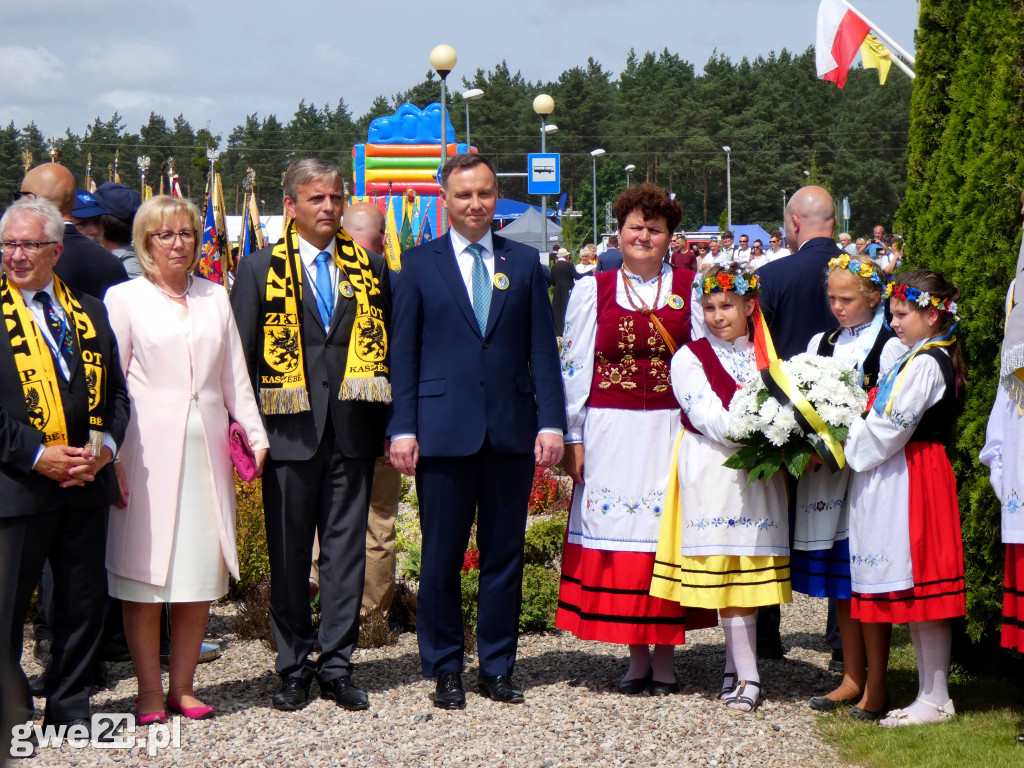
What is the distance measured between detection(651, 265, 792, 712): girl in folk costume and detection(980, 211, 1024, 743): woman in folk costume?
90 cm

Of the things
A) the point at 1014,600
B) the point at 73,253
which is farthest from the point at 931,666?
the point at 73,253

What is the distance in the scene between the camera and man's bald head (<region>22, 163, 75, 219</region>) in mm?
5703

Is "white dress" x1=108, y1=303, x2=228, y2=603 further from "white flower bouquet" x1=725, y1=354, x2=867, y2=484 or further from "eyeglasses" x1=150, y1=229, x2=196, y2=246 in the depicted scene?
"white flower bouquet" x1=725, y1=354, x2=867, y2=484

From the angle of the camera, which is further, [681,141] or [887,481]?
[681,141]

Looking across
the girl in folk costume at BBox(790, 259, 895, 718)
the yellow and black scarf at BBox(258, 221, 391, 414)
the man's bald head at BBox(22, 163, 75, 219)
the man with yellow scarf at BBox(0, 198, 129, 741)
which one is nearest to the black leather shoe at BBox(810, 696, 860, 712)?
the girl in folk costume at BBox(790, 259, 895, 718)

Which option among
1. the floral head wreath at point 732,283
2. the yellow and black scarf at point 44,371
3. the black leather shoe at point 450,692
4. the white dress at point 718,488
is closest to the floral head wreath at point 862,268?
the floral head wreath at point 732,283

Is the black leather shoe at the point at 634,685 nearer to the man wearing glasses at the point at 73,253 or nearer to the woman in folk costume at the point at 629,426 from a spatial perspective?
the woman in folk costume at the point at 629,426

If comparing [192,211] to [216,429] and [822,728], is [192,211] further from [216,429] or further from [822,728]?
[822,728]

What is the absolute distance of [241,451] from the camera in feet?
15.9

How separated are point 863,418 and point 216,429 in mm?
2689

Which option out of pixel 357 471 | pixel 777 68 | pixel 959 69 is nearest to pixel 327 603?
pixel 357 471

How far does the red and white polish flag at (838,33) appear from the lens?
12.0 metres

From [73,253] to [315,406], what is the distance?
4.99ft

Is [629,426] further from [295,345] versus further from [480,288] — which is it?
[295,345]
